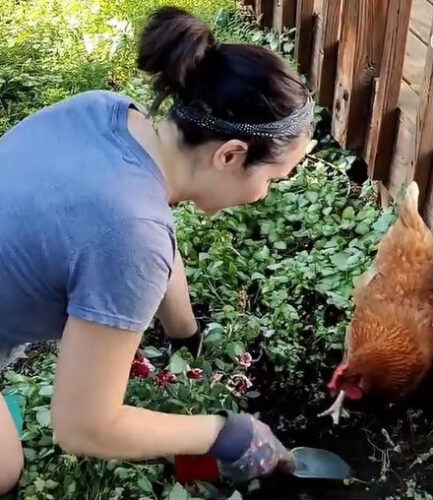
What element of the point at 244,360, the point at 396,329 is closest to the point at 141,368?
the point at 244,360

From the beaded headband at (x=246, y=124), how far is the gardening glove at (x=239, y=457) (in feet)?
2.12

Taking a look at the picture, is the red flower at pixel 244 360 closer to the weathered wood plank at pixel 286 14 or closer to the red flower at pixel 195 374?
the red flower at pixel 195 374

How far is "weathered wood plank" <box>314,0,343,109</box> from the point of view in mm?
3221

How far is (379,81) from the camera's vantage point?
2.83m

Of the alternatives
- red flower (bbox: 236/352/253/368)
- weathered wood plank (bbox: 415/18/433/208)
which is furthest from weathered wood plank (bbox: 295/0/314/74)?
red flower (bbox: 236/352/253/368)

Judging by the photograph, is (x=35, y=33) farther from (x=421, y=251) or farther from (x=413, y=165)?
(x=421, y=251)

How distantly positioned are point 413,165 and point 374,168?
33 cm

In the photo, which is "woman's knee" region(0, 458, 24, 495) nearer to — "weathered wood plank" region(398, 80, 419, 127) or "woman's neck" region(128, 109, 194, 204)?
"woman's neck" region(128, 109, 194, 204)

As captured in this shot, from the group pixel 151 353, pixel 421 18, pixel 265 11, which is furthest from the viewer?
pixel 265 11

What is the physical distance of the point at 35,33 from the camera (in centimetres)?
448

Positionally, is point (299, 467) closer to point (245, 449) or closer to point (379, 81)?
point (245, 449)

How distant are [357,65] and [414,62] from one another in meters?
0.42

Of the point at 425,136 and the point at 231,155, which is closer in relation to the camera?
the point at 231,155

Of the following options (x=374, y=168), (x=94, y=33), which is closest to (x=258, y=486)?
(x=374, y=168)
